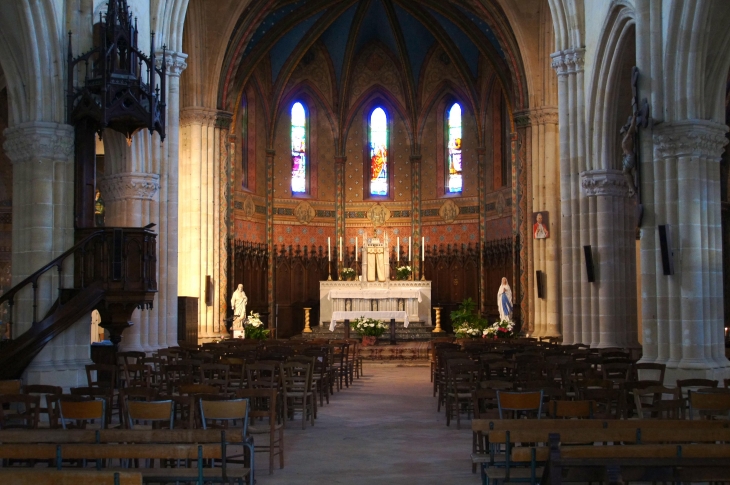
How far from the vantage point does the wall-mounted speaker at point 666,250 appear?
1505 cm

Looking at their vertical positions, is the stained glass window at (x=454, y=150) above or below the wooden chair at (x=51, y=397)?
above

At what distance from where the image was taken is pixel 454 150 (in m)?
39.0

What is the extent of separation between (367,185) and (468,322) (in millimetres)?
10236

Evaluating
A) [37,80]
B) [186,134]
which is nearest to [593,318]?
[37,80]

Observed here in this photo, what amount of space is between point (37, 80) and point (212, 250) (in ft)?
47.1

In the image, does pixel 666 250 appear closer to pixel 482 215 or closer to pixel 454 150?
pixel 482 215

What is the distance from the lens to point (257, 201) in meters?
36.8

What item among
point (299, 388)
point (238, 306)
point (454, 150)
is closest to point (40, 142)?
point (299, 388)

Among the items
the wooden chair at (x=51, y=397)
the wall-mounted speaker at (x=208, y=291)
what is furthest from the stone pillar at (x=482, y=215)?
the wooden chair at (x=51, y=397)

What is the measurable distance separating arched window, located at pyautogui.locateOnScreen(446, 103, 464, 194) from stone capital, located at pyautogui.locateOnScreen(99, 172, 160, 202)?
21.5m

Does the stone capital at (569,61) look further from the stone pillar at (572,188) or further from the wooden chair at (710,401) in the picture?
the wooden chair at (710,401)

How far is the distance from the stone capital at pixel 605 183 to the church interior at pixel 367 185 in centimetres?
6

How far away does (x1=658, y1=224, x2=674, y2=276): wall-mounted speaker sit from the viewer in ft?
49.4

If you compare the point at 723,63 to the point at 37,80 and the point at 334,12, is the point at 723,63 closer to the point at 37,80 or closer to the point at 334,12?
the point at 37,80
